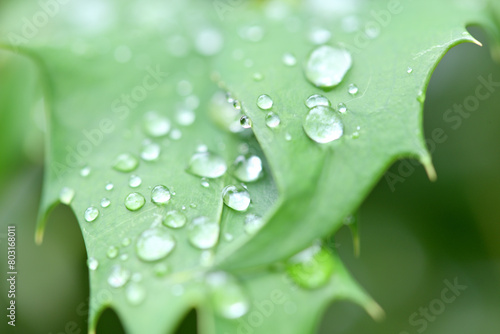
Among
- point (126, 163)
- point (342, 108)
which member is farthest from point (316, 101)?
point (126, 163)

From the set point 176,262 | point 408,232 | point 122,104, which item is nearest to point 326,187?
point 176,262

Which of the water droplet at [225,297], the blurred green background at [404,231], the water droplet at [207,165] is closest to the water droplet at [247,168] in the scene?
the water droplet at [207,165]

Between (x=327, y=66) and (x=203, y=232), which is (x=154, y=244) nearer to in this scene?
(x=203, y=232)

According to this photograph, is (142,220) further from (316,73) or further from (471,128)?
(471,128)

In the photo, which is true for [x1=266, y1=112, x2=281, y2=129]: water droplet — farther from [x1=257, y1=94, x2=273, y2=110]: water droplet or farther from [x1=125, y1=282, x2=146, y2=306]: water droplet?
[x1=125, y1=282, x2=146, y2=306]: water droplet

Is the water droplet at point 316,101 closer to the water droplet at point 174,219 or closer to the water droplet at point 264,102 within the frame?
the water droplet at point 264,102

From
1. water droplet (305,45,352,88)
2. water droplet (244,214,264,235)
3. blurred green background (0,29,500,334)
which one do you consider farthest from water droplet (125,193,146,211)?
blurred green background (0,29,500,334)
